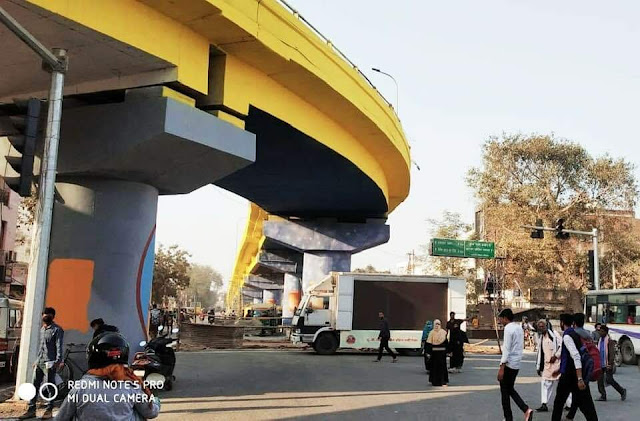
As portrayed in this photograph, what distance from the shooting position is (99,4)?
8.97 m

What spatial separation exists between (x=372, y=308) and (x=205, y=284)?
5365 inches

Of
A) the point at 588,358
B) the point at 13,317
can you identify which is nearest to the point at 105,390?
the point at 588,358

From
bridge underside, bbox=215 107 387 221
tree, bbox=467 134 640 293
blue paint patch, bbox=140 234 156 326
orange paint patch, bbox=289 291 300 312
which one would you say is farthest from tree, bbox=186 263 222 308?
blue paint patch, bbox=140 234 156 326

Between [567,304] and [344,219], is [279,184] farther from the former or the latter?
[567,304]

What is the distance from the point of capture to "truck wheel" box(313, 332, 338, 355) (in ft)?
73.2

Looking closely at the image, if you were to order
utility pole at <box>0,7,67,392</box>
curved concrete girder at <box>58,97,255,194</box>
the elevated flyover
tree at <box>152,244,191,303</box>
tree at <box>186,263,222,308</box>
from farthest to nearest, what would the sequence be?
tree at <box>186,263,222,308</box> < tree at <box>152,244,191,303</box> < curved concrete girder at <box>58,97,255,194</box> < the elevated flyover < utility pole at <box>0,7,67,392</box>

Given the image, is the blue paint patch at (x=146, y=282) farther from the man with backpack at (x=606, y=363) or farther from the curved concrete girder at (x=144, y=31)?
the man with backpack at (x=606, y=363)

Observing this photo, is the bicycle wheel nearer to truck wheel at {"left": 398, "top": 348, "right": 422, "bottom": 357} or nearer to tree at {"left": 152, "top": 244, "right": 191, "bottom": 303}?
truck wheel at {"left": 398, "top": 348, "right": 422, "bottom": 357}

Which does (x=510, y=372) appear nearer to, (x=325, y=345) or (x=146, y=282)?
(x=146, y=282)

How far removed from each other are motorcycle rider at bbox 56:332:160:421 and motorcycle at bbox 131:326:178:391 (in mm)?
6905

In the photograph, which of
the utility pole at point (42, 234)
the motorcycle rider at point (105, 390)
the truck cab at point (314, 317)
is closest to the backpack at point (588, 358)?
the motorcycle rider at point (105, 390)

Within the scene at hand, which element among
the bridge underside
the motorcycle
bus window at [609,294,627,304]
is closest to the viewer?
the motorcycle

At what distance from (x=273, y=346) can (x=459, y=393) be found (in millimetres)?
15009

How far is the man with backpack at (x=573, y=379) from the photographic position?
8305 mm
